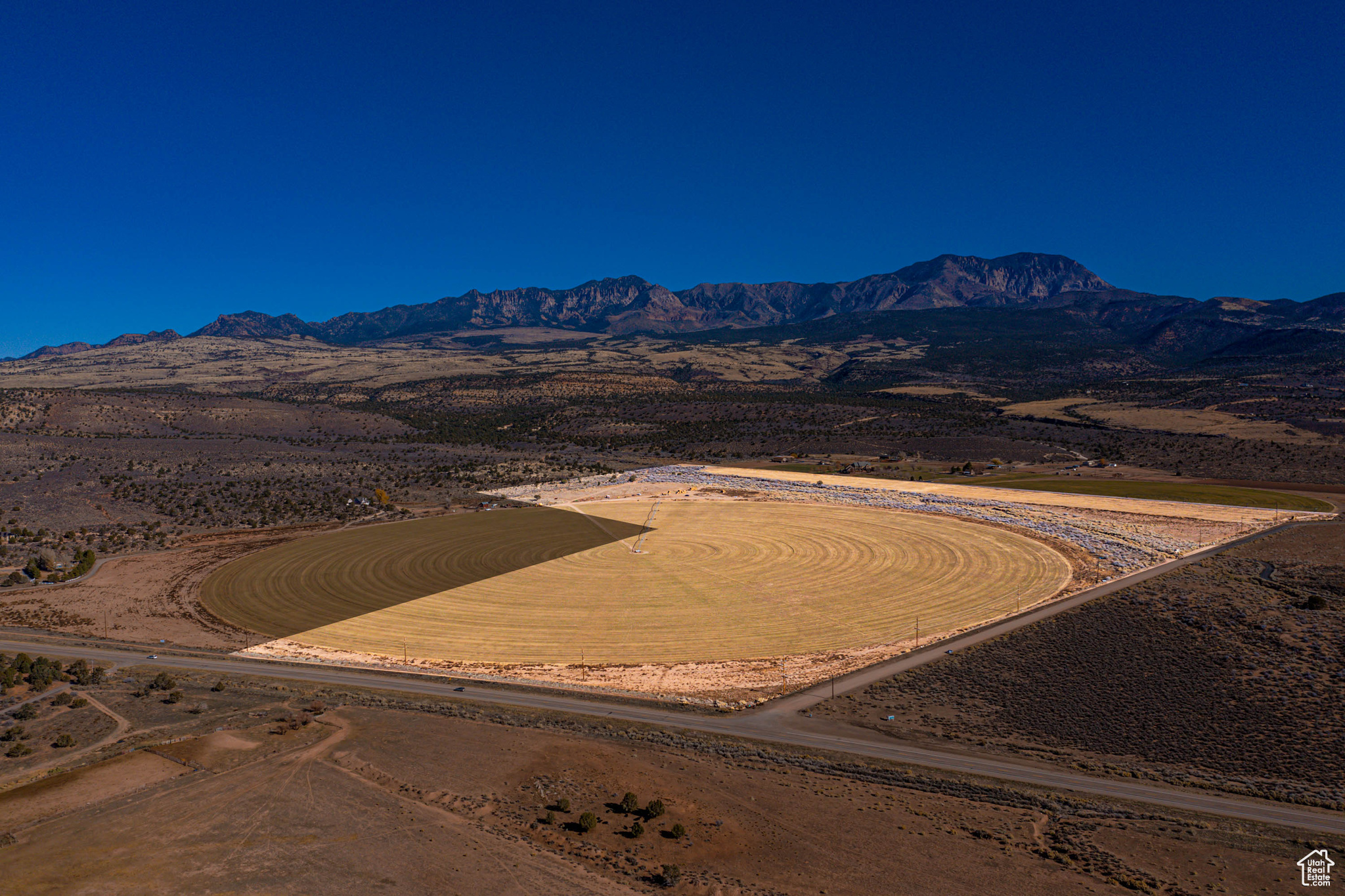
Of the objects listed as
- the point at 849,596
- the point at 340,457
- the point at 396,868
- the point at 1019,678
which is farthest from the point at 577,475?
the point at 396,868

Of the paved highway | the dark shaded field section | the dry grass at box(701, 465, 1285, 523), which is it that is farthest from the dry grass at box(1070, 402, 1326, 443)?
the dark shaded field section

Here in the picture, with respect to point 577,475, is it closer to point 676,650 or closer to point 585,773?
point 676,650

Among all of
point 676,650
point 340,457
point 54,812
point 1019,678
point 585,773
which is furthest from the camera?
point 340,457

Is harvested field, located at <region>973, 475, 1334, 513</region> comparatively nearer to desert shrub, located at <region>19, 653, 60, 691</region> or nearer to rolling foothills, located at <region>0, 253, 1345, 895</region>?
rolling foothills, located at <region>0, 253, 1345, 895</region>

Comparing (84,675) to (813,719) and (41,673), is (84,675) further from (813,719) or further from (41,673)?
(813,719)

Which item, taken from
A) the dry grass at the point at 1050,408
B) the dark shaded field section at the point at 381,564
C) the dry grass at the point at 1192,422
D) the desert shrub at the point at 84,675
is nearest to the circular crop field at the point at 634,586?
the dark shaded field section at the point at 381,564

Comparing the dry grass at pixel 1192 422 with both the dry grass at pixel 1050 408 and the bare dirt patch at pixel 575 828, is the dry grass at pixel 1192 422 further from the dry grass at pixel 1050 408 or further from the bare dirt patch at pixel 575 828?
the bare dirt patch at pixel 575 828
